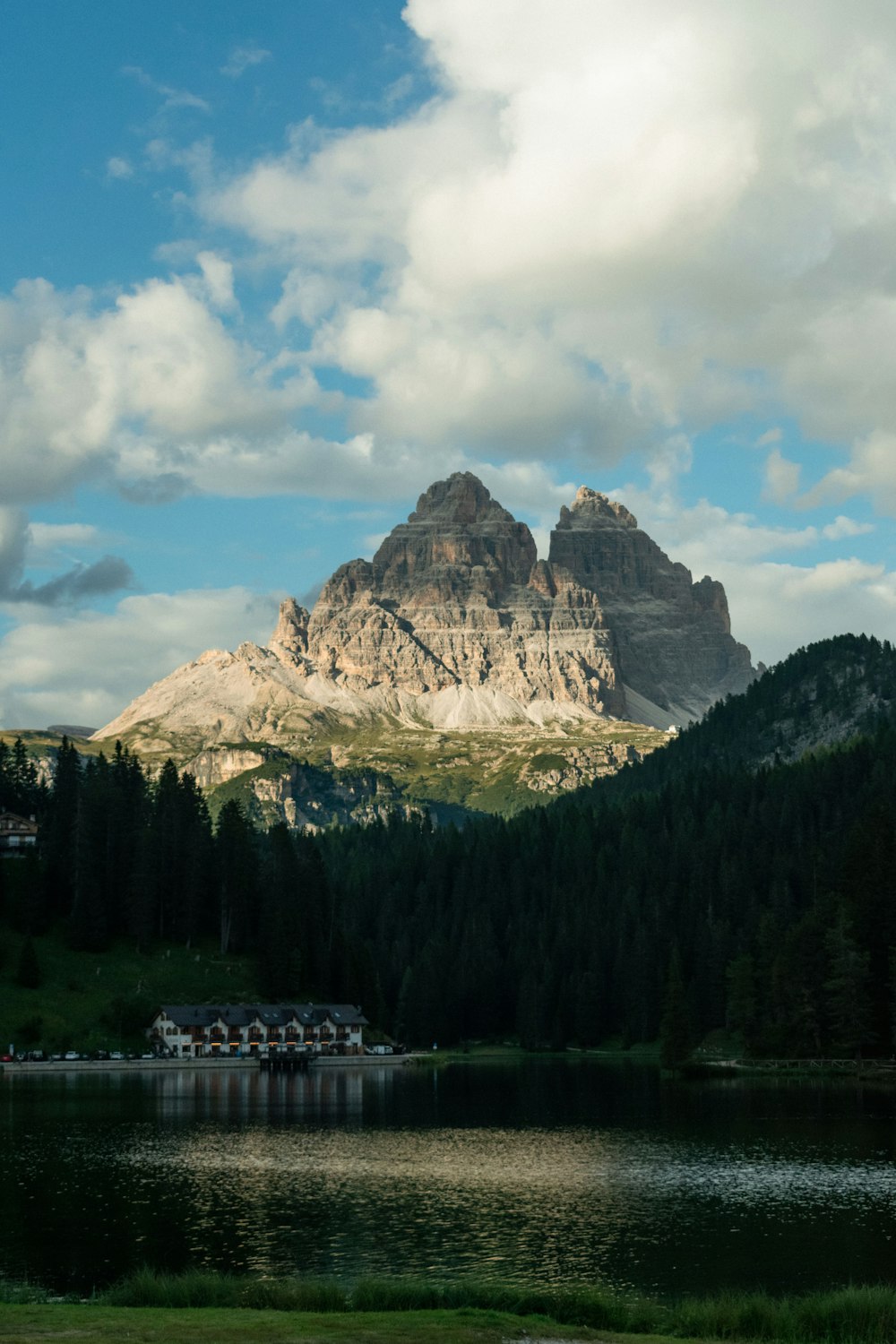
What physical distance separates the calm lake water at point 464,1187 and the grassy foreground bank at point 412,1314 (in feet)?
27.0

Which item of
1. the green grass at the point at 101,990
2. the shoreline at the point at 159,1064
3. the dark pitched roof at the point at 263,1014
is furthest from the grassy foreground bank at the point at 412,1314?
the dark pitched roof at the point at 263,1014

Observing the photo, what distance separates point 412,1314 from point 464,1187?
38.0 m

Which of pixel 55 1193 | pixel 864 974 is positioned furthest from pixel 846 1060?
pixel 55 1193

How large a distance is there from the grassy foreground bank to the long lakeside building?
421 feet

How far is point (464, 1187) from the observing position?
78312 millimetres

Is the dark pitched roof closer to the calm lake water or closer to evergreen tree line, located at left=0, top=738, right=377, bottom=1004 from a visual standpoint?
evergreen tree line, located at left=0, top=738, right=377, bottom=1004

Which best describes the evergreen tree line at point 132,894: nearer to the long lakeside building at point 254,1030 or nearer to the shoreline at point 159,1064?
the long lakeside building at point 254,1030

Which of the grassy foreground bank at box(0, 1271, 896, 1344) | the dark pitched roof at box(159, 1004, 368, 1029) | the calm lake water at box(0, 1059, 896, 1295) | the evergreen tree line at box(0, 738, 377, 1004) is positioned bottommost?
the calm lake water at box(0, 1059, 896, 1295)

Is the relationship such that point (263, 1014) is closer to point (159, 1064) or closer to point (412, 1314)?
point (159, 1064)

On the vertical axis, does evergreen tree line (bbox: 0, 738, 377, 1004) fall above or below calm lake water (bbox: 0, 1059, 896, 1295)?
above

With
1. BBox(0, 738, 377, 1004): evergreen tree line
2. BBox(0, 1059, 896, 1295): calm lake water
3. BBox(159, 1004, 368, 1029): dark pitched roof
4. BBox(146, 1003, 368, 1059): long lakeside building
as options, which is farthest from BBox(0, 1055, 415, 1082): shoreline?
BBox(0, 1059, 896, 1295): calm lake water

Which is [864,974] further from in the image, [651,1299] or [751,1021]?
[651,1299]

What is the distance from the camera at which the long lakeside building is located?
568 feet

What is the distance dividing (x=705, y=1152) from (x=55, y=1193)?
4070 centimetres
